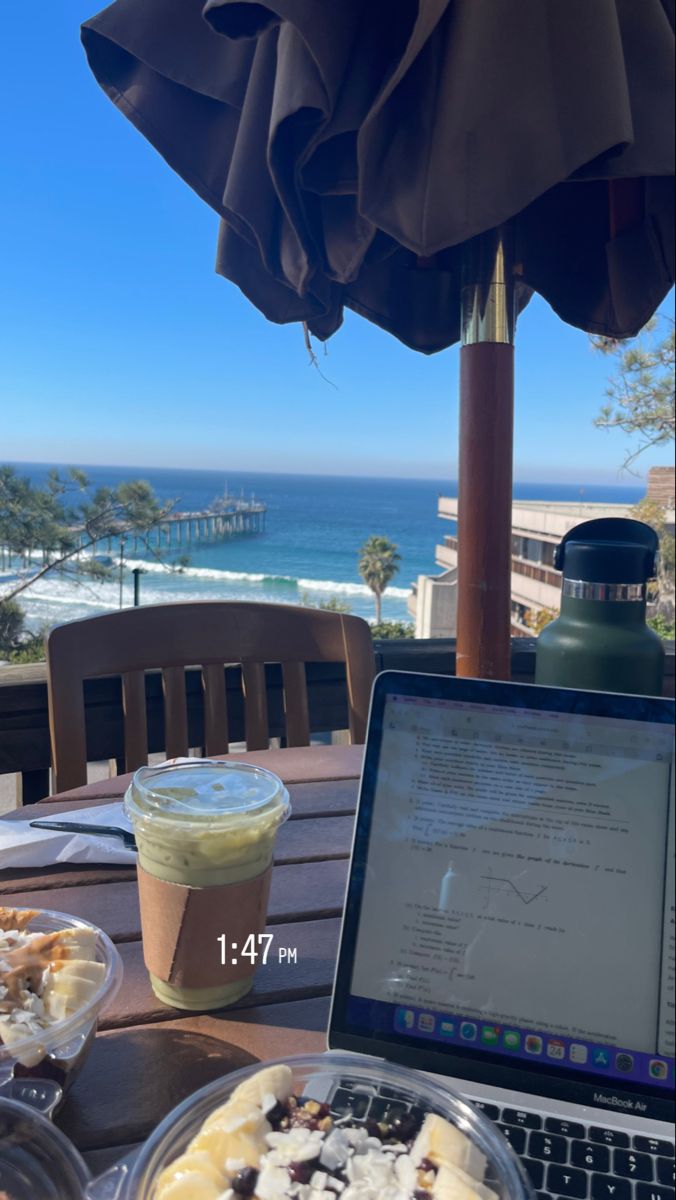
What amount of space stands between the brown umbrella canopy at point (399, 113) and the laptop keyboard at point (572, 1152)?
2.72ft

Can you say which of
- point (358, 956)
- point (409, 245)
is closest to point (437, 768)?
point (358, 956)

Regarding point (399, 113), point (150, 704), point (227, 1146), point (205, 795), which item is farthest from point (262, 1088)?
point (150, 704)

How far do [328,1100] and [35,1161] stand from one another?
167 mm

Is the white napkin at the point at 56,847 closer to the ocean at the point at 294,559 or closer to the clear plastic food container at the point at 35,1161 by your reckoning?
the clear plastic food container at the point at 35,1161

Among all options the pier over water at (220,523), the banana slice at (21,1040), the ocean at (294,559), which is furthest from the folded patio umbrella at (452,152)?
the pier over water at (220,523)

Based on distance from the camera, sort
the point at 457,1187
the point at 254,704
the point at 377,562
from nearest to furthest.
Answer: the point at 457,1187, the point at 254,704, the point at 377,562

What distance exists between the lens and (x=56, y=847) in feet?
2.95

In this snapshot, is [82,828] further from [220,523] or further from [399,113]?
[220,523]

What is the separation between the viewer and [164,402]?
230 feet

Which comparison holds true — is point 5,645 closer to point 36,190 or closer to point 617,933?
point 617,933

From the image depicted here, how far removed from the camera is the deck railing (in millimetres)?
1766

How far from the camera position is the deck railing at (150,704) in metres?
1.77

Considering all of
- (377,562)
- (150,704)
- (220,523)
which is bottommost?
(377,562)
